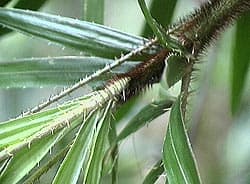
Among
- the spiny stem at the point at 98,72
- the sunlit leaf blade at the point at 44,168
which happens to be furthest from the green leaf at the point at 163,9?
the sunlit leaf blade at the point at 44,168

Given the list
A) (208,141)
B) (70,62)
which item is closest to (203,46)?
(70,62)

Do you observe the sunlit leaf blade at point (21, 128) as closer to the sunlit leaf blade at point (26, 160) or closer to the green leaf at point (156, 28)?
the sunlit leaf blade at point (26, 160)

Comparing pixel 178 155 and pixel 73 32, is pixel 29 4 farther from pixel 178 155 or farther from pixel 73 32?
pixel 178 155

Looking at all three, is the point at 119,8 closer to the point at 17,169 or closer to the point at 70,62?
the point at 70,62

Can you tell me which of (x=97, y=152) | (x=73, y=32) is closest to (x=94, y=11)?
(x=73, y=32)

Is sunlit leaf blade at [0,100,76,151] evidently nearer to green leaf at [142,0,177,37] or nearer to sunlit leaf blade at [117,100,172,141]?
sunlit leaf blade at [117,100,172,141]

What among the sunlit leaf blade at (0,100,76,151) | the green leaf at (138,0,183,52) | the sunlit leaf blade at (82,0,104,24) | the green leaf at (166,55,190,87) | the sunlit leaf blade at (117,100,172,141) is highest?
the sunlit leaf blade at (82,0,104,24)

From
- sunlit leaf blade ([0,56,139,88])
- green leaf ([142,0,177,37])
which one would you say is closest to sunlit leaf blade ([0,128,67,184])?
sunlit leaf blade ([0,56,139,88])
